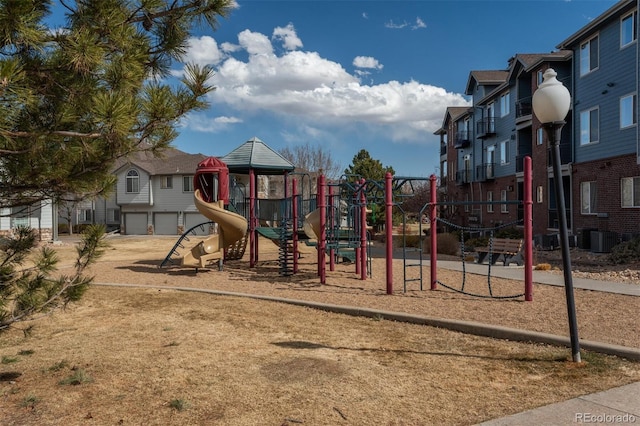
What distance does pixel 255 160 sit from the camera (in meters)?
16.4

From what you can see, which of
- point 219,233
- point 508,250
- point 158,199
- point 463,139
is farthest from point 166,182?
point 508,250

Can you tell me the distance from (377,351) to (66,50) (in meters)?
4.61

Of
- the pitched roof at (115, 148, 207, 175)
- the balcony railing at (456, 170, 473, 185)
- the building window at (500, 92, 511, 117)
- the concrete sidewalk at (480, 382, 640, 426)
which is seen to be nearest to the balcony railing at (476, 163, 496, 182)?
the balcony railing at (456, 170, 473, 185)

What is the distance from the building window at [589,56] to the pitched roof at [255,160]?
14.1 m

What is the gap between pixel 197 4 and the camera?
4.76 meters

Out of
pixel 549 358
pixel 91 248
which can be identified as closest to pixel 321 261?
pixel 549 358

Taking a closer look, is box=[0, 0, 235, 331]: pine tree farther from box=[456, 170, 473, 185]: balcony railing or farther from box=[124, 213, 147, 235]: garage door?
box=[124, 213, 147, 235]: garage door

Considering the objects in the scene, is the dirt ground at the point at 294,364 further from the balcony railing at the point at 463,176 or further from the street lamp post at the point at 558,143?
the balcony railing at the point at 463,176

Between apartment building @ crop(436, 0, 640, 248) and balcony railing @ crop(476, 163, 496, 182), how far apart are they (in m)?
0.10

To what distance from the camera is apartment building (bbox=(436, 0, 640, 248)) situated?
18312 millimetres

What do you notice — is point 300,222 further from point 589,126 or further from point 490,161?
point 490,161

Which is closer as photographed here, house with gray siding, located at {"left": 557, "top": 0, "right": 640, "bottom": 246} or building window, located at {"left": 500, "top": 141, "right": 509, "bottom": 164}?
house with gray siding, located at {"left": 557, "top": 0, "right": 640, "bottom": 246}

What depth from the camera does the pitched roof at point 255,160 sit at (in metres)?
16.3

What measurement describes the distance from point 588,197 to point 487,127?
12.8 meters
